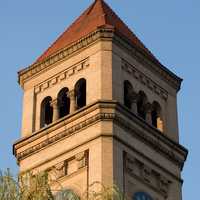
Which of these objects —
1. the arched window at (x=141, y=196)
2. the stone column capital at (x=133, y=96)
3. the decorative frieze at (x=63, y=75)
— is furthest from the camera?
the decorative frieze at (x=63, y=75)

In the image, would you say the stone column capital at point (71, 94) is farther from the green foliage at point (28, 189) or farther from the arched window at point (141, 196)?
the green foliage at point (28, 189)

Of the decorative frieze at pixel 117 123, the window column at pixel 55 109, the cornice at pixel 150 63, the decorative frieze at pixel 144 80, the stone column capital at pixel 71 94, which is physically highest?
the cornice at pixel 150 63

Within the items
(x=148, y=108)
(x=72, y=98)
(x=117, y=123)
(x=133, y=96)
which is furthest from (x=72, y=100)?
(x=148, y=108)

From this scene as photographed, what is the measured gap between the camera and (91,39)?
38.2 metres

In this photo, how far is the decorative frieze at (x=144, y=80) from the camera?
38281 mm

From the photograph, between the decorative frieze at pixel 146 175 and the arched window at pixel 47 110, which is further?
the arched window at pixel 47 110

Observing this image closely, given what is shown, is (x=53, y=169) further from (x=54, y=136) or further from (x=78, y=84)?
(x=78, y=84)

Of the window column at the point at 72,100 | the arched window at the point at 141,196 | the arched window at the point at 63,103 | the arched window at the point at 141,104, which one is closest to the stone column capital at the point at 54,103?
the arched window at the point at 63,103

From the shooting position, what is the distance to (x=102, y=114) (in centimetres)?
3525

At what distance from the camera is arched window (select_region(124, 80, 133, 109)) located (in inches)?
1487

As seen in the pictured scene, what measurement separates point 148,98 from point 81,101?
2890 millimetres

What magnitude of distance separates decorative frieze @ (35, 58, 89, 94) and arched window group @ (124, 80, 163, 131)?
194 cm

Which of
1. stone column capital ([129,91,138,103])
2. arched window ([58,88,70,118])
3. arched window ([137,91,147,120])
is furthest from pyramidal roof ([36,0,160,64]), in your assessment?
stone column capital ([129,91,138,103])

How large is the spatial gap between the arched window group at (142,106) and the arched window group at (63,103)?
183cm
